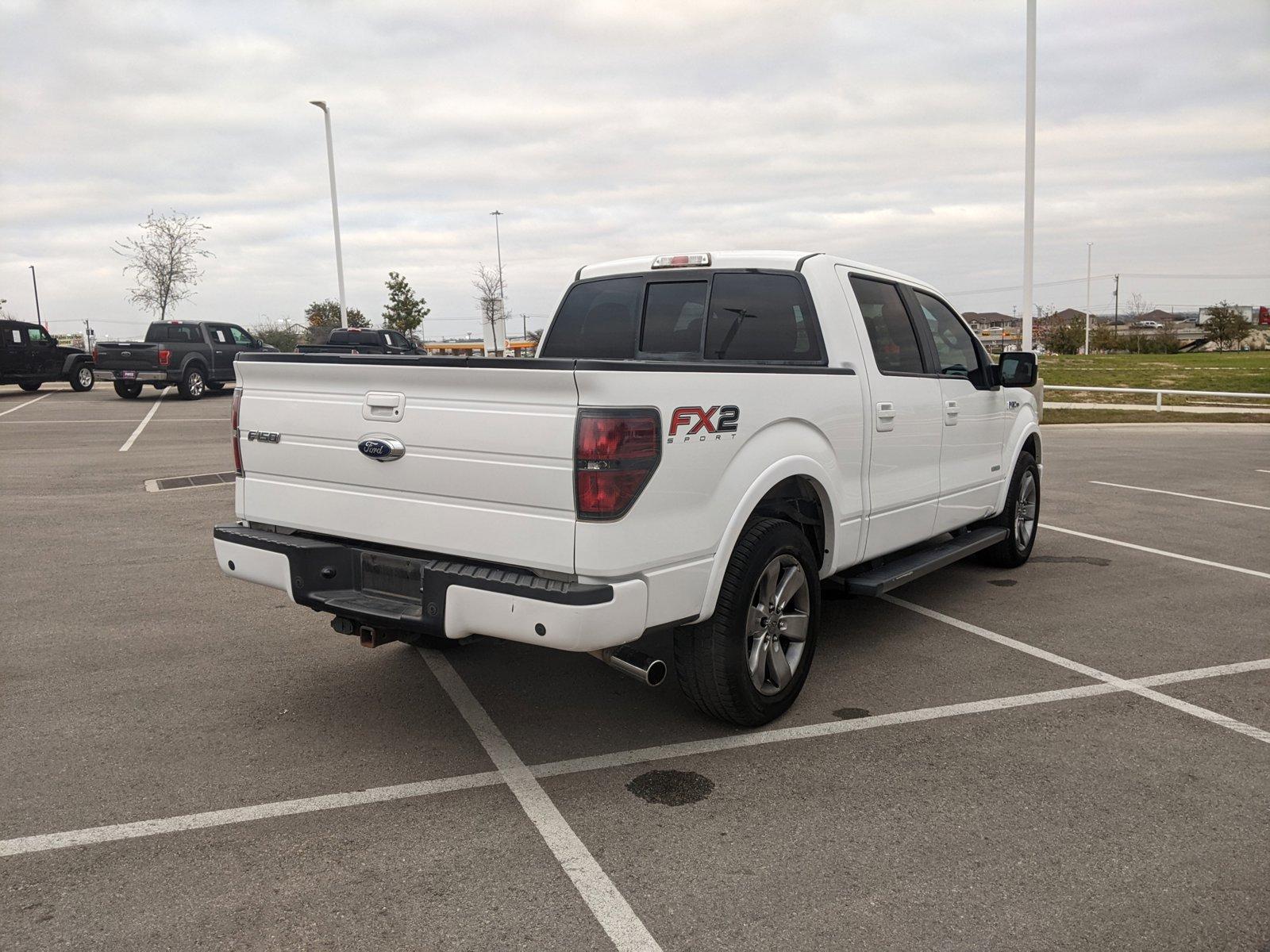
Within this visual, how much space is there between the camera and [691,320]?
5.30 meters

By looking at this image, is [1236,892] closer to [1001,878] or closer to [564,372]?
[1001,878]

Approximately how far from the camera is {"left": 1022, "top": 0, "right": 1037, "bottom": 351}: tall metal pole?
17953 mm

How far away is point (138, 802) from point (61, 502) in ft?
24.8

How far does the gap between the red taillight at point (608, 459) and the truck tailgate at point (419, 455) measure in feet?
0.15

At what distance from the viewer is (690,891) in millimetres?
2982

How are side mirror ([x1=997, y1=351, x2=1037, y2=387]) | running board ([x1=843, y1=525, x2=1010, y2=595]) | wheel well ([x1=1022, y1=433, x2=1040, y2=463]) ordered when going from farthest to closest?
wheel well ([x1=1022, y1=433, x2=1040, y2=463])
side mirror ([x1=997, y1=351, x2=1037, y2=387])
running board ([x1=843, y1=525, x2=1010, y2=595])

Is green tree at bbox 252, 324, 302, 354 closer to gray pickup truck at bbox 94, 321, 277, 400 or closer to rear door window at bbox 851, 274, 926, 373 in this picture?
gray pickup truck at bbox 94, 321, 277, 400

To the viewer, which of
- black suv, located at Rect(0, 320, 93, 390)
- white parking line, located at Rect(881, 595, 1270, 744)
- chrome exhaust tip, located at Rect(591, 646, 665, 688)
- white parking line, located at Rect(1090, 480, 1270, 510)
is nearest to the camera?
chrome exhaust tip, located at Rect(591, 646, 665, 688)

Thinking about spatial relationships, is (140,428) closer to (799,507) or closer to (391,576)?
(391,576)

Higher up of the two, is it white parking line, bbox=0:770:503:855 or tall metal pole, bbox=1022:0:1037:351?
tall metal pole, bbox=1022:0:1037:351

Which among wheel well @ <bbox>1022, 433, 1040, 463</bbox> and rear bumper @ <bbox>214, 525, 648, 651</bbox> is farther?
wheel well @ <bbox>1022, 433, 1040, 463</bbox>

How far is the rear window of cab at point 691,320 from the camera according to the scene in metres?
4.97

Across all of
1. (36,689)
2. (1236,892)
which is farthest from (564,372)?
(36,689)

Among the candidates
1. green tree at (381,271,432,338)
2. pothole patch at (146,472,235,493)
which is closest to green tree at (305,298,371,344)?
green tree at (381,271,432,338)
